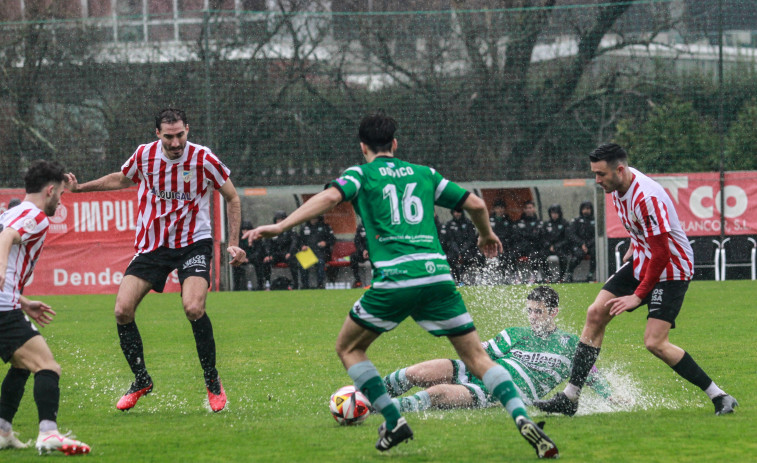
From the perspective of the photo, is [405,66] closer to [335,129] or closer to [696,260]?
[335,129]

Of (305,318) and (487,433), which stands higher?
(487,433)

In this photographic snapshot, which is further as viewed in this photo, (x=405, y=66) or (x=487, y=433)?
(x=405, y=66)

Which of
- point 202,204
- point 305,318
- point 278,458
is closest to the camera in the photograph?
point 278,458

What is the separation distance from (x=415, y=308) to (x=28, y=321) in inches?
90.1

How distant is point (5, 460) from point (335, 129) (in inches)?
715

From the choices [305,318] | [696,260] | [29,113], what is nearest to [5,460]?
[305,318]

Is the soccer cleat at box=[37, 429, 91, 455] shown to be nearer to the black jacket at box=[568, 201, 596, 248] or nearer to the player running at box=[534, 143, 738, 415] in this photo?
the player running at box=[534, 143, 738, 415]

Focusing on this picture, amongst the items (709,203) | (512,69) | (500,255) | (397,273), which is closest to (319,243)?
(500,255)

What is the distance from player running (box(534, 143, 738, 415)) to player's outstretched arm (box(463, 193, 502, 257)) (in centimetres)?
115

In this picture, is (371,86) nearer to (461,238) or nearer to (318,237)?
(318,237)

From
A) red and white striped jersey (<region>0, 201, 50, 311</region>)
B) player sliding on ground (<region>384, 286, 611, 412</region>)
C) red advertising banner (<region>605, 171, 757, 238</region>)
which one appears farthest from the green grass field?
red advertising banner (<region>605, 171, 757, 238</region>)

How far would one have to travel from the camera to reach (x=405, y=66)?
2320 centimetres

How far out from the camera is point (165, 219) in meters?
7.53

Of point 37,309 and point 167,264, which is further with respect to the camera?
point 167,264
